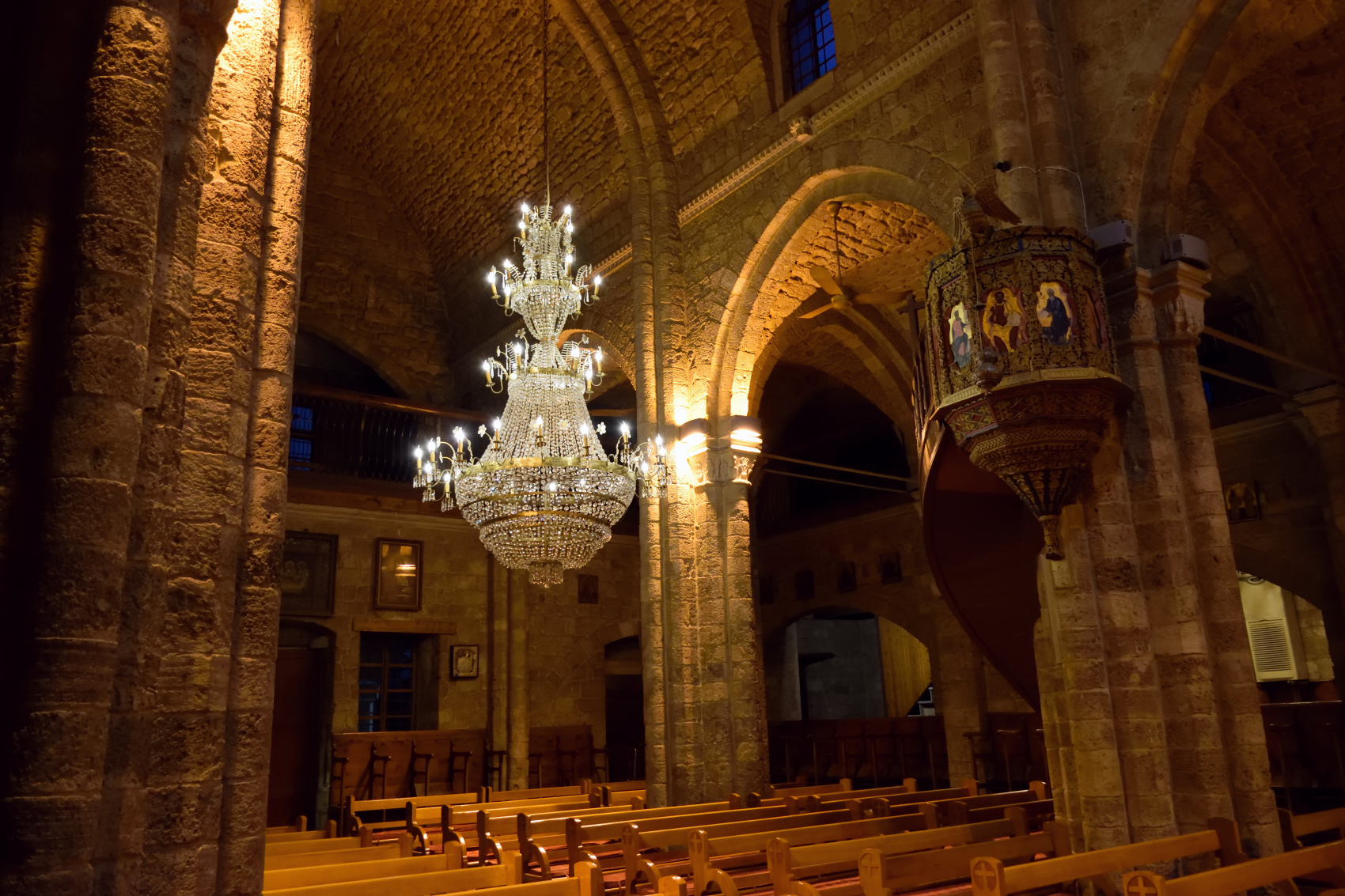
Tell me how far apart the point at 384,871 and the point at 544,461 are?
3077 mm

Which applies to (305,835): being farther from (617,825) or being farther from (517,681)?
(517,681)

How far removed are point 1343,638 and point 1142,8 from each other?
6.53m

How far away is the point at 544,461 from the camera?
23.7 ft

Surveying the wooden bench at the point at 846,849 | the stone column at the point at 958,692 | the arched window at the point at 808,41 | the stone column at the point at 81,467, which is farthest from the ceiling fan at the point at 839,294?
the stone column at the point at 81,467

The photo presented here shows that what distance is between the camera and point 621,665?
15875mm

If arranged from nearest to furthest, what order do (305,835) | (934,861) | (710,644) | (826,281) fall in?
1. (934,861)
2. (305,835)
3. (710,644)
4. (826,281)

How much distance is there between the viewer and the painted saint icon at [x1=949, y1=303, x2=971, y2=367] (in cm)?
578

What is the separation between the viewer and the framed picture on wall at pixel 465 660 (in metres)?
13.3

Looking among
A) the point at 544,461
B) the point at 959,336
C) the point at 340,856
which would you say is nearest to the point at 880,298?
the point at 544,461

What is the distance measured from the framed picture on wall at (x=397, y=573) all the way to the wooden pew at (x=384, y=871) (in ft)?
26.3

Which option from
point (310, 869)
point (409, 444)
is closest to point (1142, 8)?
point (310, 869)

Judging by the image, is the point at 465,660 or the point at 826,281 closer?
the point at 826,281

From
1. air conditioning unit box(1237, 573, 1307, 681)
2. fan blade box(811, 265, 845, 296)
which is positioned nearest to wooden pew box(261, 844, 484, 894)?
fan blade box(811, 265, 845, 296)

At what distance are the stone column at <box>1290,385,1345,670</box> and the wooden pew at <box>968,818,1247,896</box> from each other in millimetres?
5659
